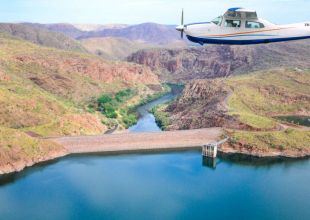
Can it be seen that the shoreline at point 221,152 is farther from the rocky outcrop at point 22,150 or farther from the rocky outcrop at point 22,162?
the rocky outcrop at point 22,150

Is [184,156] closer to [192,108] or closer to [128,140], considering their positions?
[128,140]

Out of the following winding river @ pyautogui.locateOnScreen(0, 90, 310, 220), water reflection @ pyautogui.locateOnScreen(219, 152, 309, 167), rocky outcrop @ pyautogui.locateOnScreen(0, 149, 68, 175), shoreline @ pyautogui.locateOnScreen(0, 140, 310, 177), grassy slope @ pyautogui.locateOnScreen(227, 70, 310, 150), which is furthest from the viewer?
grassy slope @ pyautogui.locateOnScreen(227, 70, 310, 150)

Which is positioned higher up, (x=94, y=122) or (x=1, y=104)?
(x=1, y=104)

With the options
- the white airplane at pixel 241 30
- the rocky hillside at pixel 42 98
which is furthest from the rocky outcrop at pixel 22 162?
the white airplane at pixel 241 30

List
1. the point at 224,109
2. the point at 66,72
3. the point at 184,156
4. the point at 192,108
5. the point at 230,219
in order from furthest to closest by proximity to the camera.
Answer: the point at 66,72 < the point at 192,108 < the point at 224,109 < the point at 184,156 < the point at 230,219

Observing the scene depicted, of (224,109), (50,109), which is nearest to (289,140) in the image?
(224,109)

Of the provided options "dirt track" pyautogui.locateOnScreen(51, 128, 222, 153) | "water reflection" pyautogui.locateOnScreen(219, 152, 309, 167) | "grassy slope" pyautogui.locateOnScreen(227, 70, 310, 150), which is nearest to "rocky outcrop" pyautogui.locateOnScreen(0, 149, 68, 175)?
"dirt track" pyautogui.locateOnScreen(51, 128, 222, 153)

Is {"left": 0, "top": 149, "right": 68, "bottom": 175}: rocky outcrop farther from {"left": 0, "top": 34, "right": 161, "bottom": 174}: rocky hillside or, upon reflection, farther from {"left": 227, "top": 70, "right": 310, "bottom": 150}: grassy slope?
{"left": 227, "top": 70, "right": 310, "bottom": 150}: grassy slope
